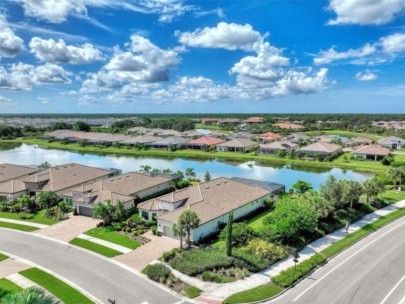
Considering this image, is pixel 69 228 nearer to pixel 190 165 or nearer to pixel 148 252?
pixel 148 252

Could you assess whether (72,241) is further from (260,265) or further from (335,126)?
(335,126)

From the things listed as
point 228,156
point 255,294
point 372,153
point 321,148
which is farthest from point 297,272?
point 321,148

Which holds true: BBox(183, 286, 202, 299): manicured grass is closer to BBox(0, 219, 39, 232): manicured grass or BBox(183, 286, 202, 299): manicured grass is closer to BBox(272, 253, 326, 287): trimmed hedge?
BBox(272, 253, 326, 287): trimmed hedge

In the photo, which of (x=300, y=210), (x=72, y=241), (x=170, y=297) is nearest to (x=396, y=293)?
(x=300, y=210)

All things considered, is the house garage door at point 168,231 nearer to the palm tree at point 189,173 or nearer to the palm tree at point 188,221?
the palm tree at point 188,221

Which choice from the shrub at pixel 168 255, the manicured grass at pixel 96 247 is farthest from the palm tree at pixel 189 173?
the shrub at pixel 168 255

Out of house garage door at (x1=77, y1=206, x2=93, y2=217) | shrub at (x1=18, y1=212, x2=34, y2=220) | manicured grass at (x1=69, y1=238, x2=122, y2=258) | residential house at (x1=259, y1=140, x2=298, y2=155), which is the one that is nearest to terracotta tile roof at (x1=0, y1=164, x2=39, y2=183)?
shrub at (x1=18, y1=212, x2=34, y2=220)
